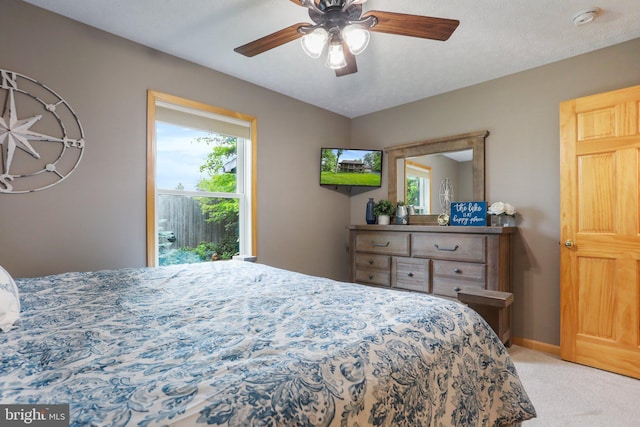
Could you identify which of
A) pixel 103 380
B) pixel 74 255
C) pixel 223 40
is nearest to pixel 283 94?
pixel 223 40

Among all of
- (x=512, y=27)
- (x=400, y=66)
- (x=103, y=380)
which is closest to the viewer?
(x=103, y=380)

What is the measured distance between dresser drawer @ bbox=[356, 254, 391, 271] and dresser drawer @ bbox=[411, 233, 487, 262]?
0.33 m

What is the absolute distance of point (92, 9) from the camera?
209 centimetres

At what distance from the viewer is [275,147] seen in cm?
343

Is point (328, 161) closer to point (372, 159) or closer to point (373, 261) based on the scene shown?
point (372, 159)

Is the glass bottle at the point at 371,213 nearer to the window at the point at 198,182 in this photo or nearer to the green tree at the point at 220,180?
the window at the point at 198,182

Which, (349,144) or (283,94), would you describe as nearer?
(283,94)

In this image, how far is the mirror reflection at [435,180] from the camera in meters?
3.31

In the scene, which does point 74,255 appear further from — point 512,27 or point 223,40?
point 512,27

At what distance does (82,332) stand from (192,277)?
3.07 ft

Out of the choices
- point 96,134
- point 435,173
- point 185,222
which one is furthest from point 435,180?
point 96,134

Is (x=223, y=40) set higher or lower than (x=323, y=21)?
higher

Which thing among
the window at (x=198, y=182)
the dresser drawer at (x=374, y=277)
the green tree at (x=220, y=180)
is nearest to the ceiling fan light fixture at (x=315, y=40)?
the window at (x=198, y=182)

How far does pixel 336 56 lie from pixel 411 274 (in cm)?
224
